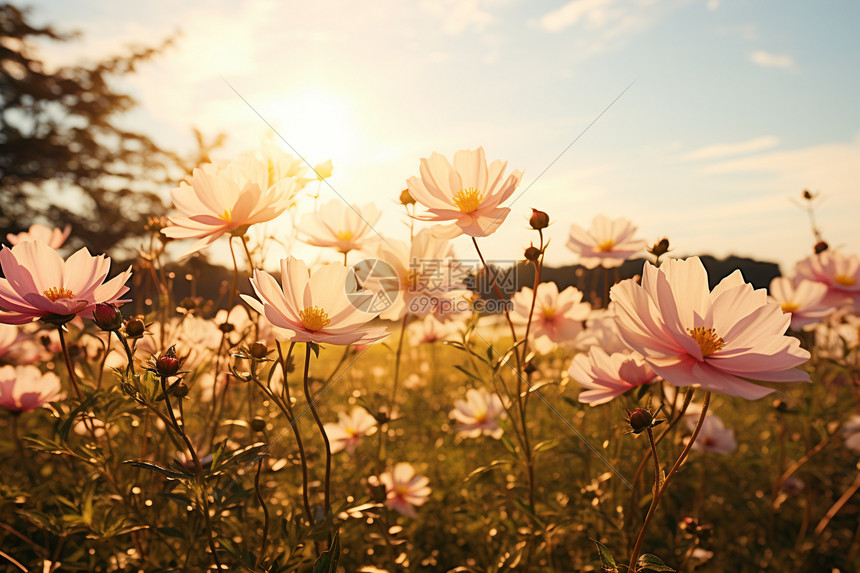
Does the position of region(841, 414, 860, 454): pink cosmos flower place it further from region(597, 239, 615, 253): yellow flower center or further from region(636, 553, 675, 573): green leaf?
region(636, 553, 675, 573): green leaf

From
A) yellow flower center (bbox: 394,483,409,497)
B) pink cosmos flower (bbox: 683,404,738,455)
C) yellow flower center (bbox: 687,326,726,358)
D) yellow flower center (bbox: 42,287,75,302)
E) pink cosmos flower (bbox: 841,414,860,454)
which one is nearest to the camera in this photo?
yellow flower center (bbox: 687,326,726,358)

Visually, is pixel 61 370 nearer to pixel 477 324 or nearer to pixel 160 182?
pixel 477 324

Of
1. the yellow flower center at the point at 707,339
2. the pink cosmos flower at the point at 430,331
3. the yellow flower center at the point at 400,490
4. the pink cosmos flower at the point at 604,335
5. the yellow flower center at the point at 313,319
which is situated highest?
the yellow flower center at the point at 707,339

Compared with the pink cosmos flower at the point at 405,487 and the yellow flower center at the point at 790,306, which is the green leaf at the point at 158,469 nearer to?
the pink cosmos flower at the point at 405,487

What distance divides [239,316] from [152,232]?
0.37 m

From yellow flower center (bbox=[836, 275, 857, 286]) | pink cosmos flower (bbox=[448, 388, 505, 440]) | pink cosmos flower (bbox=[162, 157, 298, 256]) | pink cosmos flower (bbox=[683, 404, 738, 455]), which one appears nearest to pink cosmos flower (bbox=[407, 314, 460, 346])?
pink cosmos flower (bbox=[448, 388, 505, 440])

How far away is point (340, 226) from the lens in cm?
137

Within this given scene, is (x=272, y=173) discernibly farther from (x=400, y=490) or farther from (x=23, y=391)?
(x=400, y=490)

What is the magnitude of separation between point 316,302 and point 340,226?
476 millimetres

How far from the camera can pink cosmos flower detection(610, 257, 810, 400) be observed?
716 millimetres

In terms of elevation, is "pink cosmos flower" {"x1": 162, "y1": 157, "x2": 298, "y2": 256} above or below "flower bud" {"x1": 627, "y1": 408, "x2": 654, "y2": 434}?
above

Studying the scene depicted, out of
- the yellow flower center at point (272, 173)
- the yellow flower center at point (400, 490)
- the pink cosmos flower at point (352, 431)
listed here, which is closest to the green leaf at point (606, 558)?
the yellow flower center at point (272, 173)

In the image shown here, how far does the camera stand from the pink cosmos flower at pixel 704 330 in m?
0.72

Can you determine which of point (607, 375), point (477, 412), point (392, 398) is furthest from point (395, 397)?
point (607, 375)
